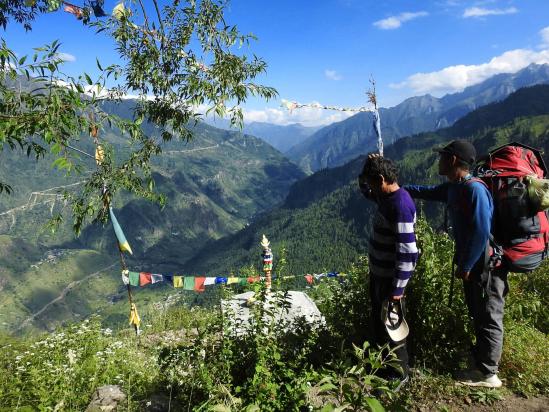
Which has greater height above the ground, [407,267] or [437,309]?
[407,267]

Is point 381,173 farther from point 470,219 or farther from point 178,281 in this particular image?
point 178,281

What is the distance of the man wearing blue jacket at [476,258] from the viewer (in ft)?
14.4

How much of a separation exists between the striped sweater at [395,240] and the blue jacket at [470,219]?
62 cm

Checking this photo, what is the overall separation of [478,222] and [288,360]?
8.91ft

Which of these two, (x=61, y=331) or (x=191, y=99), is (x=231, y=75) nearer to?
(x=191, y=99)

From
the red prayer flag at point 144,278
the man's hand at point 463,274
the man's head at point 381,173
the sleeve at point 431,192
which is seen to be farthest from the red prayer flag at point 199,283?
the man's hand at point 463,274

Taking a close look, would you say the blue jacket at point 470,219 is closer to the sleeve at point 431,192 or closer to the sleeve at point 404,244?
the sleeve at point 431,192

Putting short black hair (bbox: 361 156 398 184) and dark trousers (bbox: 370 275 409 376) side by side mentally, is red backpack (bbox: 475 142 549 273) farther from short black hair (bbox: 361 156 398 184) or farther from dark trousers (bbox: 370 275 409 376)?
dark trousers (bbox: 370 275 409 376)

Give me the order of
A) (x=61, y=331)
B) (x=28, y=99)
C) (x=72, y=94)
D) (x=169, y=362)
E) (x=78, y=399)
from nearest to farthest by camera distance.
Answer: (x=72, y=94) → (x=28, y=99) → (x=169, y=362) → (x=78, y=399) → (x=61, y=331)

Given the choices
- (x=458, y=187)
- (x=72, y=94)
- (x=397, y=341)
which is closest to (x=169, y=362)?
(x=397, y=341)

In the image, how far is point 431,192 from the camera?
214 inches

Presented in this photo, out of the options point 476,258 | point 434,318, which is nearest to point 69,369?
point 434,318

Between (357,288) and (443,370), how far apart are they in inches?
60.8

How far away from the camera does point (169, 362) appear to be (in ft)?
14.7
